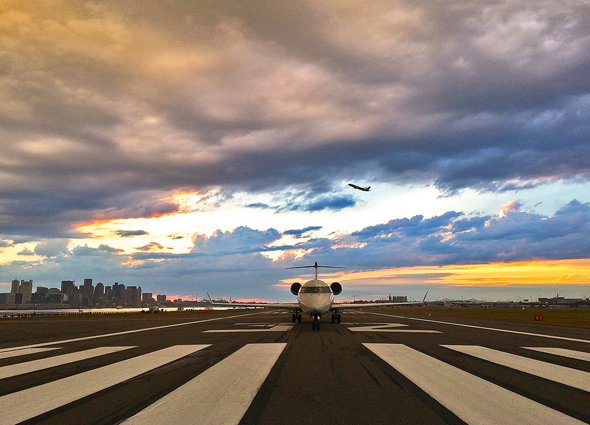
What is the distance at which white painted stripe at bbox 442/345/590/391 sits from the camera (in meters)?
7.52

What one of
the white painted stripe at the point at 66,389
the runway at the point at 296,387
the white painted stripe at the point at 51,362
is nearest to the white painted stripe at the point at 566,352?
the runway at the point at 296,387

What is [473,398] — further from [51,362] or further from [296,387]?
[51,362]

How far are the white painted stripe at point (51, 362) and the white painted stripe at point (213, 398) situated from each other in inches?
159

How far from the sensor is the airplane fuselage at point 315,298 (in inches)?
946

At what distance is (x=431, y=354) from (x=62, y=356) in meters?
10.2

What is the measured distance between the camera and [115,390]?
6.58m

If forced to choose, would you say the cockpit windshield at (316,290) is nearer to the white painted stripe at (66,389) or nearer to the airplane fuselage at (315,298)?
the airplane fuselage at (315,298)

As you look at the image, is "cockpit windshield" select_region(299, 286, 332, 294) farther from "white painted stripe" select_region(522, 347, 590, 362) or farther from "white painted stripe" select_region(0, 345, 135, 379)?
"white painted stripe" select_region(0, 345, 135, 379)

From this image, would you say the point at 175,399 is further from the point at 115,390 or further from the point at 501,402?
the point at 501,402

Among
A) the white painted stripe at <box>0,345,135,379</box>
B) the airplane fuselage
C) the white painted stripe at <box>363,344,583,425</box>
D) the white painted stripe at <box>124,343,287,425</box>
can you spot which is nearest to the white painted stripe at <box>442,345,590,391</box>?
the white painted stripe at <box>363,344,583,425</box>

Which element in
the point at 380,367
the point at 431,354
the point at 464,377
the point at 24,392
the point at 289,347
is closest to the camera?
the point at 24,392

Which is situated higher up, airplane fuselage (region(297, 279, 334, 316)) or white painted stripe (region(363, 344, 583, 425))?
airplane fuselage (region(297, 279, 334, 316))

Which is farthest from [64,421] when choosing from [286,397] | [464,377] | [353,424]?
[464,377]

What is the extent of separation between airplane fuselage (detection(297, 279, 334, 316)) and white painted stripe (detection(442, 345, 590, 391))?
1218 cm
